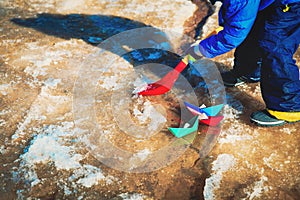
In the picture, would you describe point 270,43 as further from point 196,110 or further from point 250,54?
point 196,110

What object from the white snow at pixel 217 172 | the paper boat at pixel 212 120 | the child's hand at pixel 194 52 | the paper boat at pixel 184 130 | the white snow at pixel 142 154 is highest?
the child's hand at pixel 194 52

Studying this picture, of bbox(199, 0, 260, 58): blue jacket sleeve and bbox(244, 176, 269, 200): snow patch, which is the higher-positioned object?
bbox(199, 0, 260, 58): blue jacket sleeve

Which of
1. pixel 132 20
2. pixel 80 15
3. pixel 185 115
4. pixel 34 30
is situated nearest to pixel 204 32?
pixel 132 20

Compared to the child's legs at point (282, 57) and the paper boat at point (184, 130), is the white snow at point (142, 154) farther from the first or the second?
the child's legs at point (282, 57)

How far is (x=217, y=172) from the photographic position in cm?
189

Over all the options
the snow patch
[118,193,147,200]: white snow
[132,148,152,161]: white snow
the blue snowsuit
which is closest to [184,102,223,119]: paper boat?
the blue snowsuit

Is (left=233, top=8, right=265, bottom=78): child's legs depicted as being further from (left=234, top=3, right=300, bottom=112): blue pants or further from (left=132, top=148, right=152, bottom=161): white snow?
(left=132, top=148, right=152, bottom=161): white snow

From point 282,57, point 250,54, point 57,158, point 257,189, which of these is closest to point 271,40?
point 282,57

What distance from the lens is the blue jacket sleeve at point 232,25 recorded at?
179 cm

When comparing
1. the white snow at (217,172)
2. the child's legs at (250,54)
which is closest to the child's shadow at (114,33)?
the child's legs at (250,54)

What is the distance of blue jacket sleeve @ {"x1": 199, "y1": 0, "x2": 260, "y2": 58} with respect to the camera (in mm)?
1793

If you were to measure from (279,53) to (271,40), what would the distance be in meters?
0.10

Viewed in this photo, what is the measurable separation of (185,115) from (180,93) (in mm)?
241

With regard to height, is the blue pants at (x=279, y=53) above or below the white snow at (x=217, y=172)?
above
